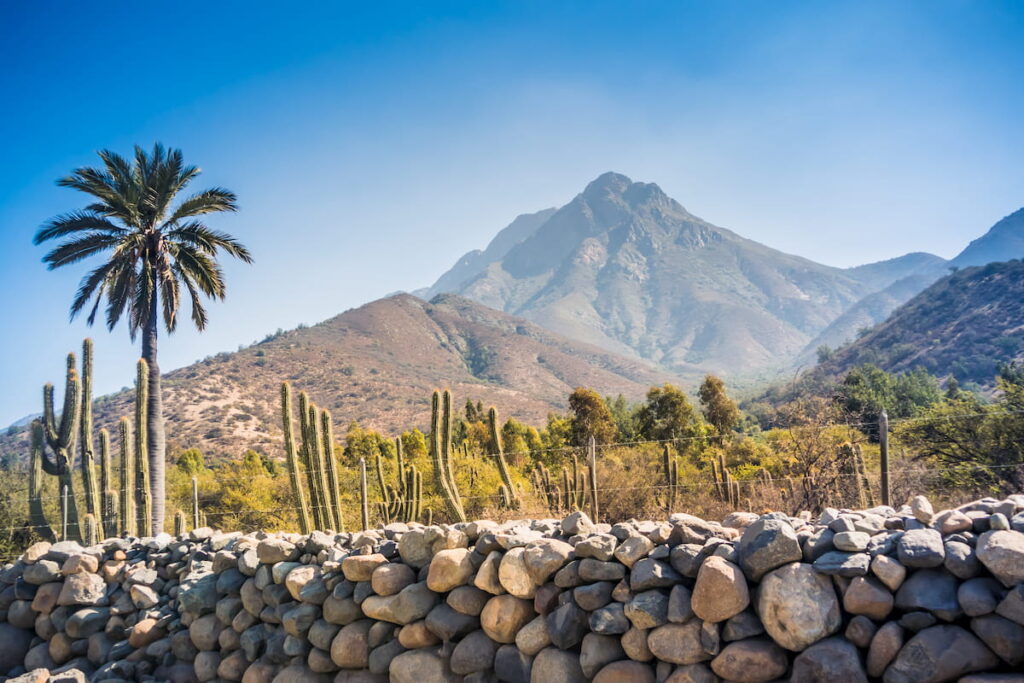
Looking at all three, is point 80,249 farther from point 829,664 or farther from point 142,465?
point 829,664

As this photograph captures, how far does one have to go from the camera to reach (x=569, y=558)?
4.73 meters

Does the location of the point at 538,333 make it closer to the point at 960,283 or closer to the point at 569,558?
the point at 960,283

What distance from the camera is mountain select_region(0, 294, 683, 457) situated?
4719cm

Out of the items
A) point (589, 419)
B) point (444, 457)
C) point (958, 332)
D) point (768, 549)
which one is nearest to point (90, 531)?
point (444, 457)

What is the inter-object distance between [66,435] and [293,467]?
6.41 metres

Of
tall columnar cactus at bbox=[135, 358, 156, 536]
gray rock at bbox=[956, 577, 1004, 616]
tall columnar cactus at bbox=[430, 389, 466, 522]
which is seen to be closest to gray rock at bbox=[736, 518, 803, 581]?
gray rock at bbox=[956, 577, 1004, 616]

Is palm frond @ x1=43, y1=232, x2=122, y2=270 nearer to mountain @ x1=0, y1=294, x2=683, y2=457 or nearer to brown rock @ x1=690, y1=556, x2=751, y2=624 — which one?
brown rock @ x1=690, y1=556, x2=751, y2=624

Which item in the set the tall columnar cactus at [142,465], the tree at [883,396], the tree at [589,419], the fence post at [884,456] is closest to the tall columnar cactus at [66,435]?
the tall columnar cactus at [142,465]

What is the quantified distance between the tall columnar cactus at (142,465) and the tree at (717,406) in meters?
21.3

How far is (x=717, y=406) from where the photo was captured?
1101 inches

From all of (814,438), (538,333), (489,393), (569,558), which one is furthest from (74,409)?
(538,333)

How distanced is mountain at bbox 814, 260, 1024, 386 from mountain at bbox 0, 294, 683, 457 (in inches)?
1266

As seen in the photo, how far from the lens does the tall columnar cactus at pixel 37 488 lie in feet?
48.9

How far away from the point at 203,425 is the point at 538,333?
269ft
